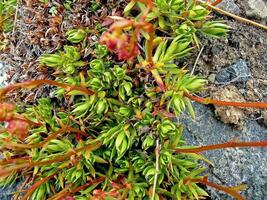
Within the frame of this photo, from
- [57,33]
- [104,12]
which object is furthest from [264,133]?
[57,33]

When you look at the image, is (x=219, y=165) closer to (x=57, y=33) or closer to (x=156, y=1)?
(x=156, y=1)

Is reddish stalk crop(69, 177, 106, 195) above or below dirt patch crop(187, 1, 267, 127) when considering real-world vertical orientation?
below

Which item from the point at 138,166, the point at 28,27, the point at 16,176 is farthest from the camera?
the point at 28,27

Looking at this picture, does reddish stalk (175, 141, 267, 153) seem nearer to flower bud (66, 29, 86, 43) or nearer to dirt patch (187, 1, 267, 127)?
dirt patch (187, 1, 267, 127)

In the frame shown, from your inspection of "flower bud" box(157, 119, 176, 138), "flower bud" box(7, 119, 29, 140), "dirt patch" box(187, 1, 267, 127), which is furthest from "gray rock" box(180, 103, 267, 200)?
"flower bud" box(7, 119, 29, 140)

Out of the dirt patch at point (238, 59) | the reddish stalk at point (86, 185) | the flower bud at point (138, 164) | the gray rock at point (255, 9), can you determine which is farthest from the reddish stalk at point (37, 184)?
the gray rock at point (255, 9)

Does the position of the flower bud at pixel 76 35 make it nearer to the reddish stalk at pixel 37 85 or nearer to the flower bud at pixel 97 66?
the flower bud at pixel 97 66
